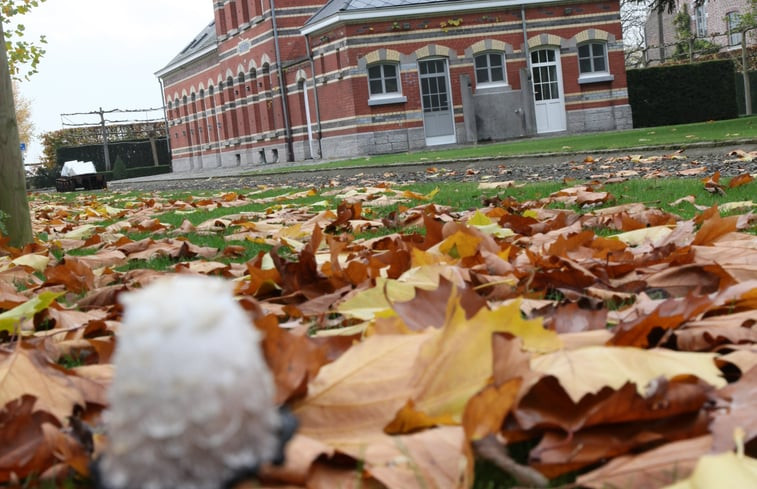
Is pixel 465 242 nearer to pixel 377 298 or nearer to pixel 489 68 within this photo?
pixel 377 298

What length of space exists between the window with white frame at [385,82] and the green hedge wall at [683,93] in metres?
9.80

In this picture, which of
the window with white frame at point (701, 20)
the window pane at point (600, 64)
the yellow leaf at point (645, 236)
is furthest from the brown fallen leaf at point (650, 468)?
the window with white frame at point (701, 20)

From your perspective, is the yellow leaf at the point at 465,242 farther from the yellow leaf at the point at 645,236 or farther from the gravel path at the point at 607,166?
the gravel path at the point at 607,166

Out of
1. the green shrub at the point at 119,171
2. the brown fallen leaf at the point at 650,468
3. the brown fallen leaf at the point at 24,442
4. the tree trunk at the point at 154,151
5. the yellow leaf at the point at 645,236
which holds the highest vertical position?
the tree trunk at the point at 154,151

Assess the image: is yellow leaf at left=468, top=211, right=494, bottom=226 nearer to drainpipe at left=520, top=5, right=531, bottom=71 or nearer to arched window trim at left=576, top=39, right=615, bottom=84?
drainpipe at left=520, top=5, right=531, bottom=71

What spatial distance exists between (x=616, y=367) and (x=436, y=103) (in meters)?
30.4

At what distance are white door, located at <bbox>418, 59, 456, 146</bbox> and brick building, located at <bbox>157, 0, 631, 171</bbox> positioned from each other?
3cm

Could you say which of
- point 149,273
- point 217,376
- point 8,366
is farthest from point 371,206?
point 217,376

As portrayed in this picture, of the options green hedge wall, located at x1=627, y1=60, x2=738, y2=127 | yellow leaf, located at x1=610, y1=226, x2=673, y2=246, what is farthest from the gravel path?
green hedge wall, located at x1=627, y1=60, x2=738, y2=127

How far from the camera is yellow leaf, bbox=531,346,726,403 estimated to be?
46.2 inches

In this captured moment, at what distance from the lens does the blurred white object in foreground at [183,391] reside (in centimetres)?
64

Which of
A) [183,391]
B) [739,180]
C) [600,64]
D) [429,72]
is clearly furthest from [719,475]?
[600,64]

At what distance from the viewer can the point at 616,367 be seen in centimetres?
121

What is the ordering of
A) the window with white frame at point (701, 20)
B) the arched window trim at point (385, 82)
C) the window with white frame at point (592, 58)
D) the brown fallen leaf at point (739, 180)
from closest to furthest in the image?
1. the brown fallen leaf at point (739, 180)
2. the arched window trim at point (385, 82)
3. the window with white frame at point (592, 58)
4. the window with white frame at point (701, 20)
